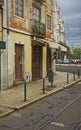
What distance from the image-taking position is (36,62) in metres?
26.6

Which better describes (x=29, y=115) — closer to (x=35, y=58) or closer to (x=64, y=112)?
(x=64, y=112)

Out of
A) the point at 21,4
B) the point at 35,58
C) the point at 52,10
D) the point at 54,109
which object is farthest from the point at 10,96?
the point at 52,10

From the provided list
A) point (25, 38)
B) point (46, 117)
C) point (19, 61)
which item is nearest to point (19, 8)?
point (25, 38)

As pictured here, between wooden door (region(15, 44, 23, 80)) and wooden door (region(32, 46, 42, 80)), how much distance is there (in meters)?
2.47

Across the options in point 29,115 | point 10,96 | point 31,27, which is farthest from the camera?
point 31,27

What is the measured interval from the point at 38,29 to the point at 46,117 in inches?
579

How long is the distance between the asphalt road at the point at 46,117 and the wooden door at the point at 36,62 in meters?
10.2

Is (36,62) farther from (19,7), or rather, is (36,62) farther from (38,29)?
(19,7)

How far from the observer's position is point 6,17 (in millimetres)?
19938

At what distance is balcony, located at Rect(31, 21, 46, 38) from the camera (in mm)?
24828

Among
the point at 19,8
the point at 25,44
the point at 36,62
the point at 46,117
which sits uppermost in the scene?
the point at 19,8

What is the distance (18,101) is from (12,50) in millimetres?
6758

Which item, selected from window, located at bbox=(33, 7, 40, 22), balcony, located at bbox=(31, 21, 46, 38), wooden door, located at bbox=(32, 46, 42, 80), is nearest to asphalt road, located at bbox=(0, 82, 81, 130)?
balcony, located at bbox=(31, 21, 46, 38)

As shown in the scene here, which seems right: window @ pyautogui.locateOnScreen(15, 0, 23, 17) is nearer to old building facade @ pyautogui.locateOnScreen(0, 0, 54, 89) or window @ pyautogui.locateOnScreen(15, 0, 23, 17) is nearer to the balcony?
old building facade @ pyautogui.locateOnScreen(0, 0, 54, 89)
